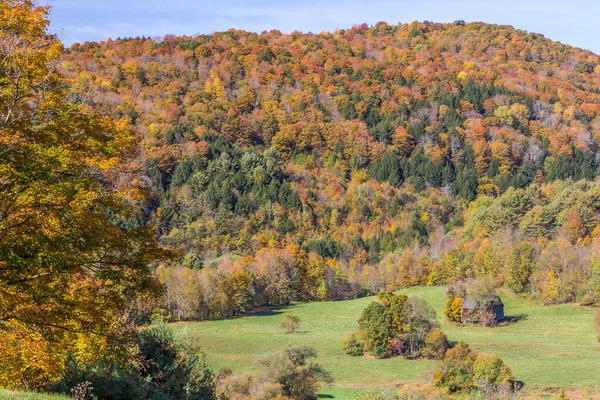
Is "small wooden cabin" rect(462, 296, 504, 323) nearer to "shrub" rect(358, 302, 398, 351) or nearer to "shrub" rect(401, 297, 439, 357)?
"shrub" rect(401, 297, 439, 357)

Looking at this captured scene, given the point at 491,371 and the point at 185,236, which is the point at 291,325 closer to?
the point at 491,371

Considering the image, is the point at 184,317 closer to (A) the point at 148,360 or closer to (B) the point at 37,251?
(A) the point at 148,360

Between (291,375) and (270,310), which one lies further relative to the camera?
(270,310)

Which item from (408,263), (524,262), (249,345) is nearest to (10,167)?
(249,345)

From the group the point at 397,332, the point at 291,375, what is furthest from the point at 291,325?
the point at 291,375

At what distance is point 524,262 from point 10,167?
99.8 metres

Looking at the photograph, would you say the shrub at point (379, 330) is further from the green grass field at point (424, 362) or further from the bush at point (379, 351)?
the green grass field at point (424, 362)

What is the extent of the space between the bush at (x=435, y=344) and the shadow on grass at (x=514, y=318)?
23.5 metres

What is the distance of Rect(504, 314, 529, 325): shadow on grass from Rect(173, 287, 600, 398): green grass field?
0.15 metres

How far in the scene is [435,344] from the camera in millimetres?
63031

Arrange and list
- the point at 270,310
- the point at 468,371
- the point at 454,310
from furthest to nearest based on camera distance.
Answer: the point at 270,310, the point at 454,310, the point at 468,371

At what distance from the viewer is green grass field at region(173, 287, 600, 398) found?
52.1 m

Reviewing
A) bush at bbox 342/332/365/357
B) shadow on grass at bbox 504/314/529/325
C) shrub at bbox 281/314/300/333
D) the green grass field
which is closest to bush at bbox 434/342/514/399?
the green grass field

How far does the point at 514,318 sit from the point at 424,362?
30.2 meters
